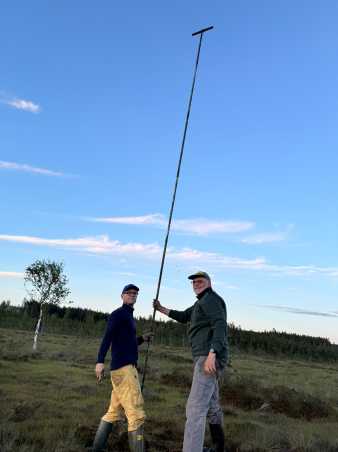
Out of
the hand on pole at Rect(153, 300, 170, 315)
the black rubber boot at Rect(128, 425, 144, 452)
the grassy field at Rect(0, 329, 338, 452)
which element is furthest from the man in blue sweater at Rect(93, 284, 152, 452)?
the grassy field at Rect(0, 329, 338, 452)

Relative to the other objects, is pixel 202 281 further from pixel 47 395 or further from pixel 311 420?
pixel 311 420

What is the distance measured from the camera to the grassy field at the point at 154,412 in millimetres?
8430

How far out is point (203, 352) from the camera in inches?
268

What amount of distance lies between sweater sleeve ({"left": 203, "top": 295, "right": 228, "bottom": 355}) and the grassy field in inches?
107

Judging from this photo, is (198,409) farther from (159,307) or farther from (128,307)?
(159,307)

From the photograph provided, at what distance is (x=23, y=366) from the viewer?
1950 centimetres

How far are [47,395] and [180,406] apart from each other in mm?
3300

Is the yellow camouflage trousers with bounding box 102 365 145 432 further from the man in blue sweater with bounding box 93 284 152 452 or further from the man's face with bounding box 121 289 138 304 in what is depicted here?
the man's face with bounding box 121 289 138 304

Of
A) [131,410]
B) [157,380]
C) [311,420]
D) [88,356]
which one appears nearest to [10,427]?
[131,410]

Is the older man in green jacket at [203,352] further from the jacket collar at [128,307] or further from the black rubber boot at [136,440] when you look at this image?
the jacket collar at [128,307]

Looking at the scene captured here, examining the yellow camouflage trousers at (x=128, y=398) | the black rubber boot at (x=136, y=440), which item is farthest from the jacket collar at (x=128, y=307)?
the black rubber boot at (x=136, y=440)

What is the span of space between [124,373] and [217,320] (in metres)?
1.48

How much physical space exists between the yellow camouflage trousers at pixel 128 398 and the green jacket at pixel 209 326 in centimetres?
90

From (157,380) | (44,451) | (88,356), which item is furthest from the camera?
(88,356)
